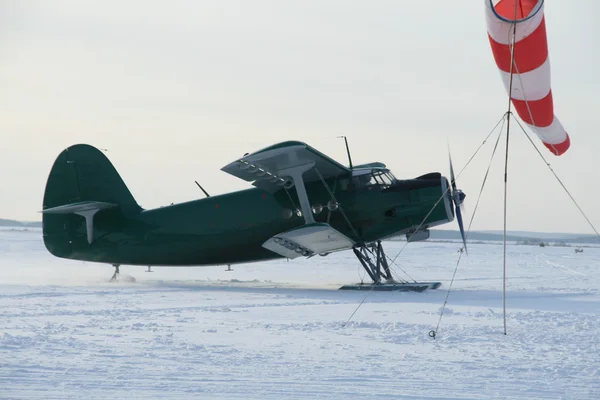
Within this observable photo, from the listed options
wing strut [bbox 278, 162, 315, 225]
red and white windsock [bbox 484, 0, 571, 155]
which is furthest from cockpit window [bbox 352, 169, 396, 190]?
red and white windsock [bbox 484, 0, 571, 155]

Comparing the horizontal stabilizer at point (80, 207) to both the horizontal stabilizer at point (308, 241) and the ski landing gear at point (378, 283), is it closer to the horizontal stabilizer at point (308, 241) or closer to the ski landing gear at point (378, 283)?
the horizontal stabilizer at point (308, 241)

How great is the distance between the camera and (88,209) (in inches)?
622

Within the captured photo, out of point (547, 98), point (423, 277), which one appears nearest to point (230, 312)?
point (547, 98)

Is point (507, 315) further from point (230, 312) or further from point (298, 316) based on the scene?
point (230, 312)

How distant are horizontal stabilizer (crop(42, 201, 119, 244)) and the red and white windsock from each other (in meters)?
11.5

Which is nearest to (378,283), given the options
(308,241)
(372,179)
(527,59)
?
(308,241)

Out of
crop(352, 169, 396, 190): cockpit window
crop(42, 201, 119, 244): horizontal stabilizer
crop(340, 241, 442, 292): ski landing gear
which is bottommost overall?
crop(340, 241, 442, 292): ski landing gear

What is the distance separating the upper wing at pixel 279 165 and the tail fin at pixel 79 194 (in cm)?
378

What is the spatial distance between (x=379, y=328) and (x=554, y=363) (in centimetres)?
254

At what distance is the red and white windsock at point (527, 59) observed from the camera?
4.99 metres

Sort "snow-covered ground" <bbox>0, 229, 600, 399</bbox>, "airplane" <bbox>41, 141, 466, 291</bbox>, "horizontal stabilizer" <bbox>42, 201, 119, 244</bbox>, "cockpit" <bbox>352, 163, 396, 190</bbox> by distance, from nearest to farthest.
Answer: "snow-covered ground" <bbox>0, 229, 600, 399</bbox> → "airplane" <bbox>41, 141, 466, 291</bbox> → "cockpit" <bbox>352, 163, 396, 190</bbox> → "horizontal stabilizer" <bbox>42, 201, 119, 244</bbox>

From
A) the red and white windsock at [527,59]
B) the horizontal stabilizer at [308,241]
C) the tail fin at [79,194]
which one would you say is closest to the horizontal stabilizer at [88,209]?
the tail fin at [79,194]

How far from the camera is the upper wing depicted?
1262cm

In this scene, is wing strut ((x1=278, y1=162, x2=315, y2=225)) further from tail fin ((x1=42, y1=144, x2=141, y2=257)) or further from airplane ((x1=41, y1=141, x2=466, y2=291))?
tail fin ((x1=42, y1=144, x2=141, y2=257))
